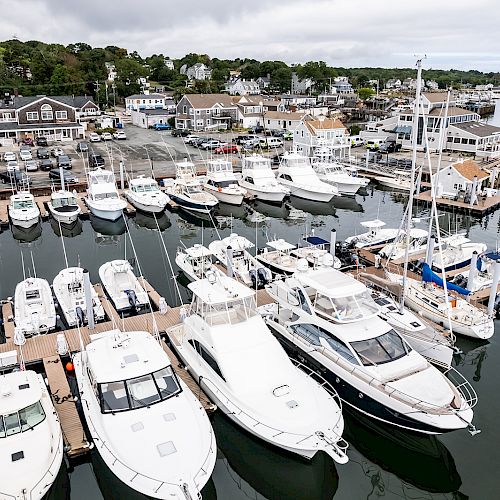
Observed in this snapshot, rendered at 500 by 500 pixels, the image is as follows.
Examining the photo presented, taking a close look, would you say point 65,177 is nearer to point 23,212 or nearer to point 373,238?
point 23,212

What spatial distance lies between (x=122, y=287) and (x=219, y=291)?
22.4 feet

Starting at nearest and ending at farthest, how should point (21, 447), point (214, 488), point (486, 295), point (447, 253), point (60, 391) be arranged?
1. point (21, 447)
2. point (214, 488)
3. point (60, 391)
4. point (486, 295)
5. point (447, 253)

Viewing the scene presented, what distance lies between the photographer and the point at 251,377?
13.0 metres

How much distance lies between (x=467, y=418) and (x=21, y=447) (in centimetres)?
1054

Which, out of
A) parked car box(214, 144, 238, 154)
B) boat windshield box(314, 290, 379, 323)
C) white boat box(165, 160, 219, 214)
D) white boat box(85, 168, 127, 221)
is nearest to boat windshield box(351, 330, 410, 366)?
boat windshield box(314, 290, 379, 323)

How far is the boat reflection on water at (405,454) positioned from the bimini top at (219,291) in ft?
15.0

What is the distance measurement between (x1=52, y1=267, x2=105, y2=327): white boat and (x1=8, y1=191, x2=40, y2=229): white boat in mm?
10631

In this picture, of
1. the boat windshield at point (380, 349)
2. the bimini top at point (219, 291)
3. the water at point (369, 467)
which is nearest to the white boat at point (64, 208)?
the bimini top at point (219, 291)

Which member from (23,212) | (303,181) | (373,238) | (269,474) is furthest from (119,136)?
(269,474)

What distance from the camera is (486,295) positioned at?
2034cm

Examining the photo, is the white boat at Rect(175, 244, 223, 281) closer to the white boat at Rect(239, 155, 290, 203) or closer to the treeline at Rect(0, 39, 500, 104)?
the white boat at Rect(239, 155, 290, 203)

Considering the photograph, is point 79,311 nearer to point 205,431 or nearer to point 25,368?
point 25,368

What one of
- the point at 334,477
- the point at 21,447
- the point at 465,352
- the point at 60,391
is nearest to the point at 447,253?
the point at 465,352

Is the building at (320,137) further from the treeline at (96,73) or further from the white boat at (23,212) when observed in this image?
the treeline at (96,73)
